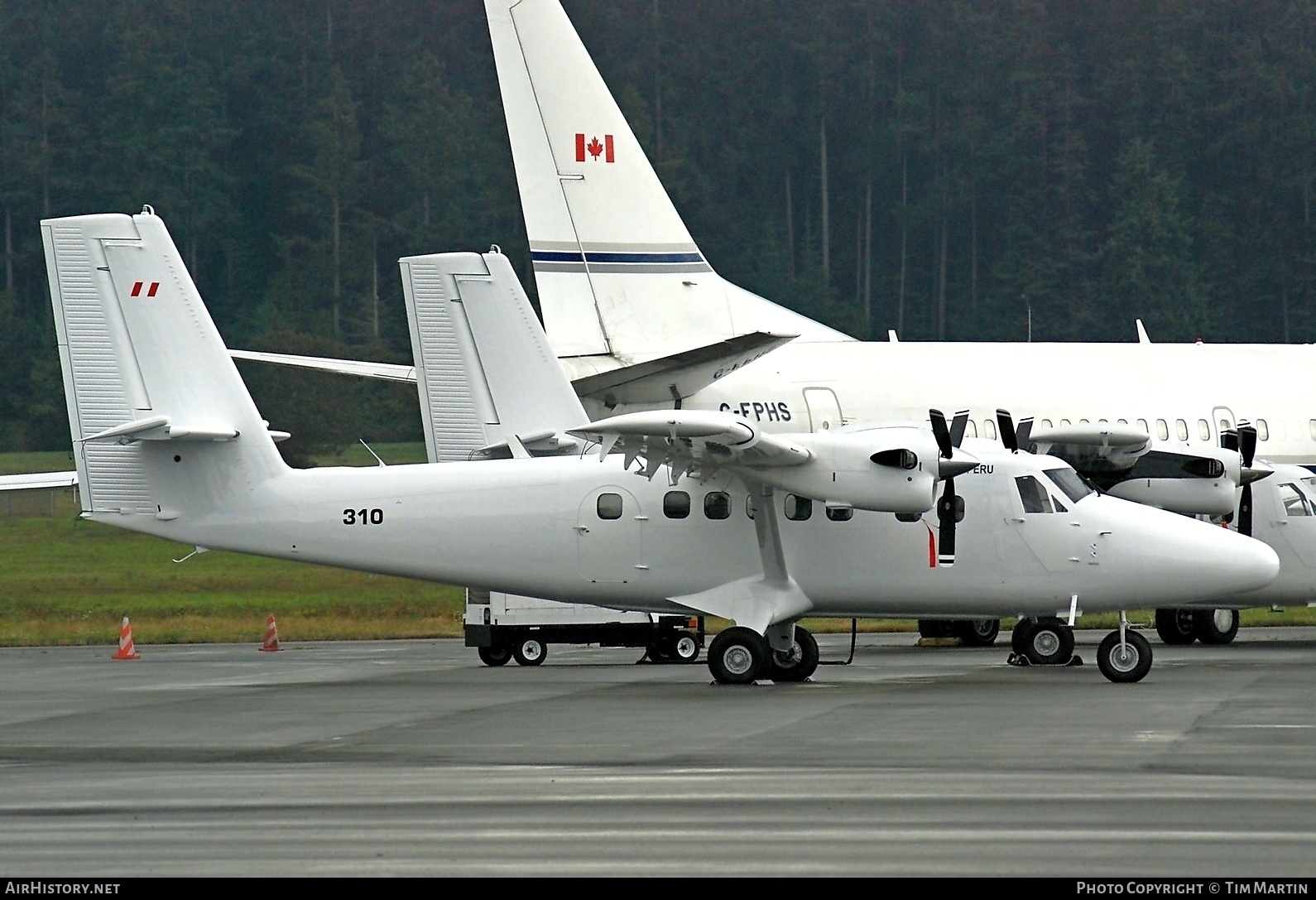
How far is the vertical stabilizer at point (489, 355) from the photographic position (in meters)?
25.7

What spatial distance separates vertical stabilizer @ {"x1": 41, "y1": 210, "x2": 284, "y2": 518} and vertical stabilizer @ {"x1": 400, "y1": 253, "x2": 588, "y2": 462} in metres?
4.79

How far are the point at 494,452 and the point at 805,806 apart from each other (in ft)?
46.3

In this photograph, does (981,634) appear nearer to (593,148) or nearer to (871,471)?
(593,148)

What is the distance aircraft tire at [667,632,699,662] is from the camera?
86.2 ft

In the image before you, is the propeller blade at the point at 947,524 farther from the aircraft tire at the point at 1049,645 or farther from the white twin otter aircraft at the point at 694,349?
the white twin otter aircraft at the point at 694,349

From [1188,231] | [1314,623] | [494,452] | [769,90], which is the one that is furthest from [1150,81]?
[494,452]

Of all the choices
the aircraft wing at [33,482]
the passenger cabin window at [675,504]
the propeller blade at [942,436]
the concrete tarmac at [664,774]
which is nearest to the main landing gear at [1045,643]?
the concrete tarmac at [664,774]

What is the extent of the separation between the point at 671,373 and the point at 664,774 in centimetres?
1463

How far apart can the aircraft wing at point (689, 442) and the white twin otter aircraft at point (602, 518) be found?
0.24 meters

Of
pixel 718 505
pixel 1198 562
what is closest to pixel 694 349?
pixel 718 505

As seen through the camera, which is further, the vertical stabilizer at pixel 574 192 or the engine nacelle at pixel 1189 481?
the vertical stabilizer at pixel 574 192

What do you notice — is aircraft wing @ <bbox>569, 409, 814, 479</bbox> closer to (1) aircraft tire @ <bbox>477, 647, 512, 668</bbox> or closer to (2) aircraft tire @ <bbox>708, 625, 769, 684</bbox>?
(2) aircraft tire @ <bbox>708, 625, 769, 684</bbox>

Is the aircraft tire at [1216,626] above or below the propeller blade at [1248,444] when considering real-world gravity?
below

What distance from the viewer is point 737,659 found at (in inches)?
814
